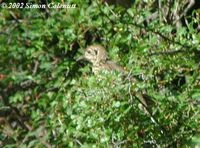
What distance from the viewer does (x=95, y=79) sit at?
357cm

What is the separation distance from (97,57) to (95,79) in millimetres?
1071

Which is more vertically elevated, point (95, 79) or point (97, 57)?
point (97, 57)

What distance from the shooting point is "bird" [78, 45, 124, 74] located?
4305 mm

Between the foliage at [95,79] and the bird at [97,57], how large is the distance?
81mm

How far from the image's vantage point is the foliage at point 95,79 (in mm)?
3377

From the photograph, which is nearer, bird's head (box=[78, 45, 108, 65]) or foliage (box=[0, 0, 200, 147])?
foliage (box=[0, 0, 200, 147])

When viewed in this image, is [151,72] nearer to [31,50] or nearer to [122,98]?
[122,98]

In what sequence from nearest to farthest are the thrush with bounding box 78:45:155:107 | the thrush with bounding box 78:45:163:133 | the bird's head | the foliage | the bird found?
the foliage < the thrush with bounding box 78:45:163:133 < the thrush with bounding box 78:45:155:107 < the bird < the bird's head

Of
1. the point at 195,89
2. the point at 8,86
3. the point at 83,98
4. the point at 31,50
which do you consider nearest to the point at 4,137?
the point at 8,86

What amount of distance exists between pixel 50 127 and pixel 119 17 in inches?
41.3

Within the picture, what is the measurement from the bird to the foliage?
0.26 ft

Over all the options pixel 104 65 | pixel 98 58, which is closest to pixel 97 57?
pixel 98 58

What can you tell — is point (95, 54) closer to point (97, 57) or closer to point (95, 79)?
point (97, 57)

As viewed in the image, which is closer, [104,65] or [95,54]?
[104,65]
